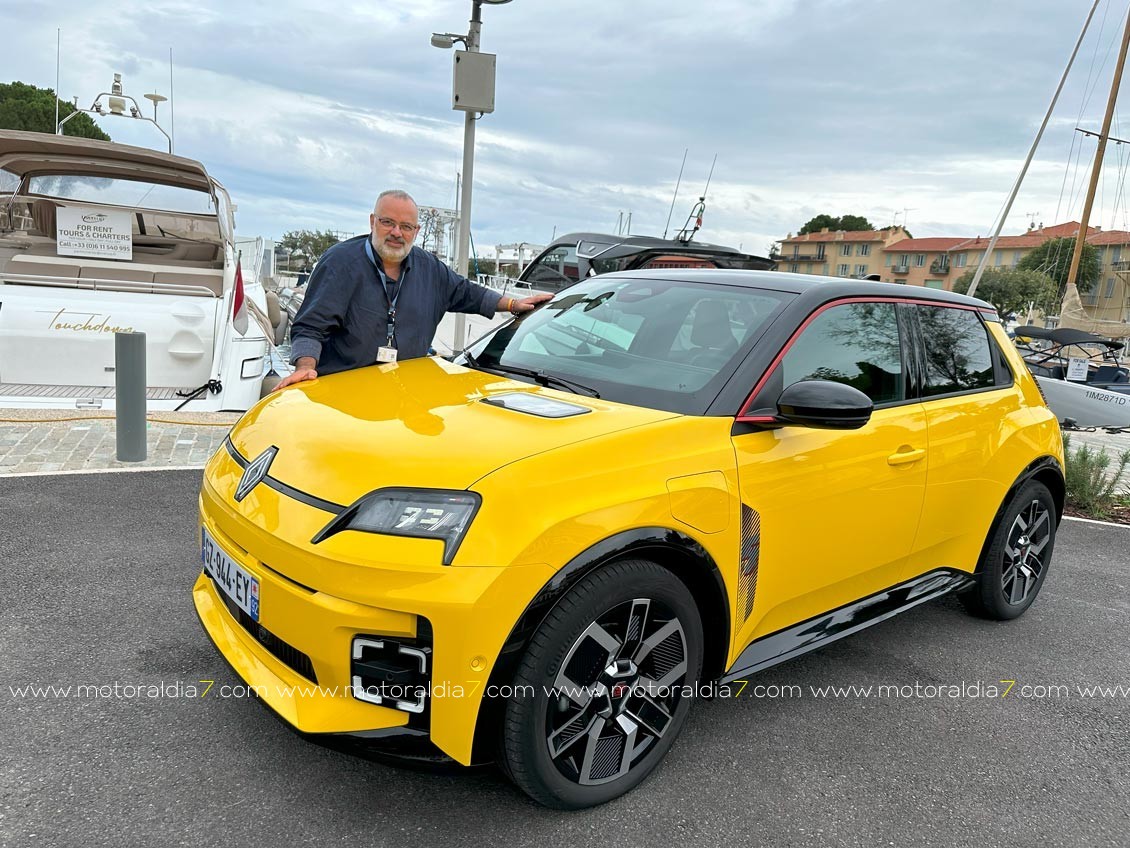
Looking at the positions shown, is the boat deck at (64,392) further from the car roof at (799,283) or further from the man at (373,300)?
the car roof at (799,283)

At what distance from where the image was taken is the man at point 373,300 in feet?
12.9

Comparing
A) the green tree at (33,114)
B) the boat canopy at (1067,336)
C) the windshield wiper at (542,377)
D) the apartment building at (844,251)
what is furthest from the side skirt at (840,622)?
the apartment building at (844,251)

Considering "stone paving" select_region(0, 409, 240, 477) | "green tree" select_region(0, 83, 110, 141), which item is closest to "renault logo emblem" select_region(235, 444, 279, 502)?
"stone paving" select_region(0, 409, 240, 477)

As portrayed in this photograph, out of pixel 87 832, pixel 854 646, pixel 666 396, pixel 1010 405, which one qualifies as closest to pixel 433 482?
pixel 666 396

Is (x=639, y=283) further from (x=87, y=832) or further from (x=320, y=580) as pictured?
(x=87, y=832)

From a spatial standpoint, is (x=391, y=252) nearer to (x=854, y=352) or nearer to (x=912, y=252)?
(x=854, y=352)

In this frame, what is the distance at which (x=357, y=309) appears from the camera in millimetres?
4031

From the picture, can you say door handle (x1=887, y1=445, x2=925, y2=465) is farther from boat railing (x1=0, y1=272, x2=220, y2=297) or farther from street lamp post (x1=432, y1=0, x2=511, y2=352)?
boat railing (x1=0, y1=272, x2=220, y2=297)

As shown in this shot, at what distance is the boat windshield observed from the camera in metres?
8.17

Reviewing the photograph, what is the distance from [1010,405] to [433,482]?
115 inches

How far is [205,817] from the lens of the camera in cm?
216

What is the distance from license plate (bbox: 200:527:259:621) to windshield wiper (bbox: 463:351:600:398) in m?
1.18

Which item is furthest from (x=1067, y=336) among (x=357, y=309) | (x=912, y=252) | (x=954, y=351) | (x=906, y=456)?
(x=912, y=252)

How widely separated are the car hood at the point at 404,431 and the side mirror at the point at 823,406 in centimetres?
40
